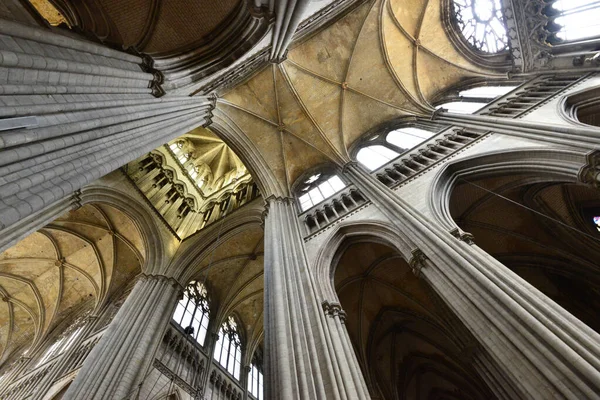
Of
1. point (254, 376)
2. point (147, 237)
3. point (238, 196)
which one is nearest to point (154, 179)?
point (147, 237)

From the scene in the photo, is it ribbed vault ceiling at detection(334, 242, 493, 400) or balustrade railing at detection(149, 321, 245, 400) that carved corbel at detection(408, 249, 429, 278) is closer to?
ribbed vault ceiling at detection(334, 242, 493, 400)

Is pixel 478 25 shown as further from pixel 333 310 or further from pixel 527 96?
pixel 333 310

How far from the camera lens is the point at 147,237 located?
12906 millimetres

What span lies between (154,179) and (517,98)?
42.2 ft

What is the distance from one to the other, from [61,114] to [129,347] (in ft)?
21.5

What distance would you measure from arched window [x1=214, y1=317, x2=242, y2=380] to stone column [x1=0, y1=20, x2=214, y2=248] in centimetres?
887

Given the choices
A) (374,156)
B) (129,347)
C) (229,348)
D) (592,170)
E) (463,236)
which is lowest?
(592,170)

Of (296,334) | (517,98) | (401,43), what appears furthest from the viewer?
(401,43)

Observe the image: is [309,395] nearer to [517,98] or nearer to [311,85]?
[517,98]

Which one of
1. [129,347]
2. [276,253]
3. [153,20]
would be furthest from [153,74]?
[129,347]

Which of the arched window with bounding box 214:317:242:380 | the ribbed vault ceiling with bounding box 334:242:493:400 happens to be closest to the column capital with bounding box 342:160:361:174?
the ribbed vault ceiling with bounding box 334:242:493:400

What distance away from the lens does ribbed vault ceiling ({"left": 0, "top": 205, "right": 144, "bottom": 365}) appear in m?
13.4

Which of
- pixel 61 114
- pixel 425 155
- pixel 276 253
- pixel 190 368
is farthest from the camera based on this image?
pixel 190 368

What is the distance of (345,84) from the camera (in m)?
14.2
